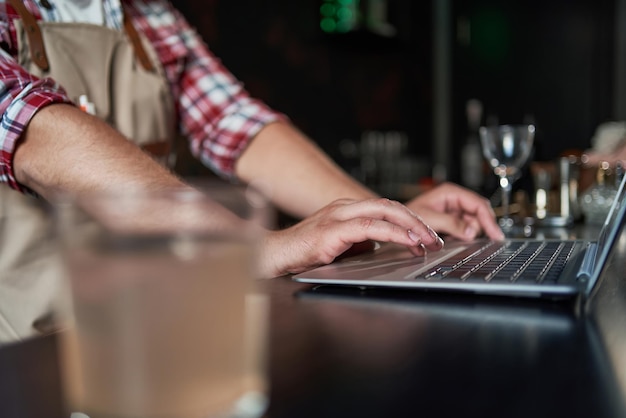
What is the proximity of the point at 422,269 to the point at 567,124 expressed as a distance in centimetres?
507

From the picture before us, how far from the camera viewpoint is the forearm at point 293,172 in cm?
137

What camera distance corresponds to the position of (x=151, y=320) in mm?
312

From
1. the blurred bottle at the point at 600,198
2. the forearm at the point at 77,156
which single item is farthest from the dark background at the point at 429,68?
the forearm at the point at 77,156

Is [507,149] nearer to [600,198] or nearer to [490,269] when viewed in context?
[600,198]

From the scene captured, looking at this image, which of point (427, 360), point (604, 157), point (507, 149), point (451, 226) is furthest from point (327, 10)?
point (427, 360)

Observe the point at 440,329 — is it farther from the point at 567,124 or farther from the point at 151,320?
the point at 567,124

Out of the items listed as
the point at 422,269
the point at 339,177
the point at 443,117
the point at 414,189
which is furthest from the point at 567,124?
the point at 422,269

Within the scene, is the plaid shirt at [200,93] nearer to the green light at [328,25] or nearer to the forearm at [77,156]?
the forearm at [77,156]

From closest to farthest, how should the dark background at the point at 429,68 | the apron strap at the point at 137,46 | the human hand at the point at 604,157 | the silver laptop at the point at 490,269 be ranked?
the silver laptop at the point at 490,269
the apron strap at the point at 137,46
the human hand at the point at 604,157
the dark background at the point at 429,68

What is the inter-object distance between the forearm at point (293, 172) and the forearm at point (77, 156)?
1.73 ft

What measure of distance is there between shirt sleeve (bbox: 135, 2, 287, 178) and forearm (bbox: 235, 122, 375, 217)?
0.03 m

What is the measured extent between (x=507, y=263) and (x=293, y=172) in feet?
2.16

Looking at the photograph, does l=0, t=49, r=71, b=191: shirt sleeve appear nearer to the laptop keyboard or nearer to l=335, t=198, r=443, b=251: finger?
l=335, t=198, r=443, b=251: finger

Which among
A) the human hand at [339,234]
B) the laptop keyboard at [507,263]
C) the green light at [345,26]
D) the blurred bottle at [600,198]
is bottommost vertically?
the blurred bottle at [600,198]
